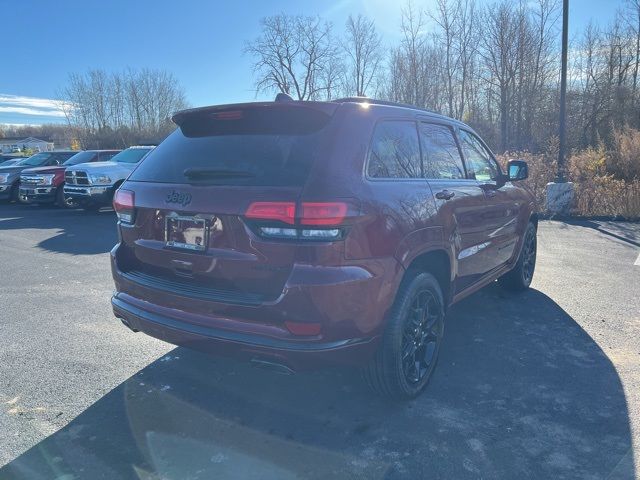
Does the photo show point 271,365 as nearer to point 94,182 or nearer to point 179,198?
point 179,198

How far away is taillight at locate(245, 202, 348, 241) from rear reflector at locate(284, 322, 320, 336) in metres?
0.45

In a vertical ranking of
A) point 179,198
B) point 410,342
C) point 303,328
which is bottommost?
point 410,342

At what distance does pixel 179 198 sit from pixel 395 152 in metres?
1.42

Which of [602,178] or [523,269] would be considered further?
[602,178]

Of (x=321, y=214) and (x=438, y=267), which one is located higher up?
(x=321, y=214)

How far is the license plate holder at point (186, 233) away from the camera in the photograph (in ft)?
9.20

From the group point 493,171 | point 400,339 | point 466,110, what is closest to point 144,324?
point 400,339

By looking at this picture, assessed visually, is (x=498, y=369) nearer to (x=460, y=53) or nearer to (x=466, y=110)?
(x=460, y=53)

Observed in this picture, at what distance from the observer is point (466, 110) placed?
Answer: 120 feet

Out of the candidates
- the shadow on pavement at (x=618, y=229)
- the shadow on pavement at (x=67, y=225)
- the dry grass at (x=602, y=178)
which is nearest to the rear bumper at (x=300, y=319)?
the shadow on pavement at (x=67, y=225)

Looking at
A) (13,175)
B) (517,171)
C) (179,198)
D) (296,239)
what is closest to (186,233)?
(179,198)

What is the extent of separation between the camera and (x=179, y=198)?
2.88 meters

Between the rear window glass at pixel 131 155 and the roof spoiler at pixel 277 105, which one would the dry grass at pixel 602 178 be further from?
the rear window glass at pixel 131 155

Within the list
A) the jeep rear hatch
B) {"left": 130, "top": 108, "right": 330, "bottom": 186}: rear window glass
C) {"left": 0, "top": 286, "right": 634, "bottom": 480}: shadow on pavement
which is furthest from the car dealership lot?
{"left": 130, "top": 108, "right": 330, "bottom": 186}: rear window glass
